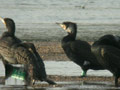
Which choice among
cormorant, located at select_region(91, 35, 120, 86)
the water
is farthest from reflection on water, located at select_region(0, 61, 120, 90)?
the water

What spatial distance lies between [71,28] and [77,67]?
1.06 metres

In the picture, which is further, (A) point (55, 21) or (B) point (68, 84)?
(A) point (55, 21)

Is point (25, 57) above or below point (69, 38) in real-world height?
below

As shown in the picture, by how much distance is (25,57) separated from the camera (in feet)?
39.1

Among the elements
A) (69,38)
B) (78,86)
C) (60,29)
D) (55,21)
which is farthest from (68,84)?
(55,21)

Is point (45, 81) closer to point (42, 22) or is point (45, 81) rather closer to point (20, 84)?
point (20, 84)

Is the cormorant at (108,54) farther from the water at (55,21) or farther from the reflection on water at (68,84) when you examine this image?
the water at (55,21)

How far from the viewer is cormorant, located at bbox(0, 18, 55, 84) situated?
38.6 feet

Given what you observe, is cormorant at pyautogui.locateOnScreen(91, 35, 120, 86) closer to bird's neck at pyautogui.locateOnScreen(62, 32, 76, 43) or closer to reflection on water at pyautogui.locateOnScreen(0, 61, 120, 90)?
reflection on water at pyautogui.locateOnScreen(0, 61, 120, 90)

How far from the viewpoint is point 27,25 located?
1029 inches

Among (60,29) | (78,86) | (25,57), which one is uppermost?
(25,57)

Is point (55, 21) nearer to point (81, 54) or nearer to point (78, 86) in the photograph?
point (81, 54)

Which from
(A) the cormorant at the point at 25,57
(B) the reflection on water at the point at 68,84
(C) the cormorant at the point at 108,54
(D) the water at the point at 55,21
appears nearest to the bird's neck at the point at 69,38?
(B) the reflection on water at the point at 68,84

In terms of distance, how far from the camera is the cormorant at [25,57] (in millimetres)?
11766
